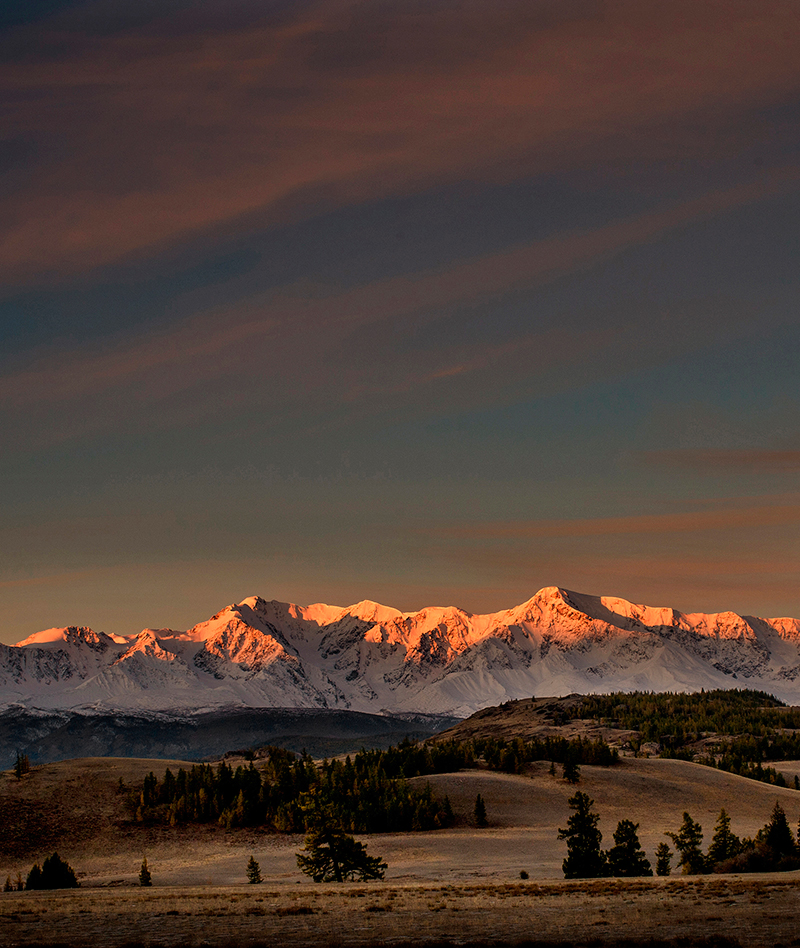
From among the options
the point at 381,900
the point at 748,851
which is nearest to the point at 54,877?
the point at 381,900

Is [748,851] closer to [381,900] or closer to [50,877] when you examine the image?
[381,900]

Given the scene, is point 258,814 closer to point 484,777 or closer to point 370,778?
point 370,778

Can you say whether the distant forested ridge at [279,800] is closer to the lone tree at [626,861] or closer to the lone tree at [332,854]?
the lone tree at [332,854]

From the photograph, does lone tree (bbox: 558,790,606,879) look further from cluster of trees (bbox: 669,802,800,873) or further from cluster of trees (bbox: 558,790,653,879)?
cluster of trees (bbox: 669,802,800,873)

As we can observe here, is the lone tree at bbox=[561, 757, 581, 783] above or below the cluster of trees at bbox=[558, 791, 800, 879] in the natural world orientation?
below

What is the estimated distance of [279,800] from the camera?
153 metres

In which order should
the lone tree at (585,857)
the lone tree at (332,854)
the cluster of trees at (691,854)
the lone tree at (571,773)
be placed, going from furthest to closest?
the lone tree at (571,773)
the lone tree at (332,854)
the lone tree at (585,857)
the cluster of trees at (691,854)

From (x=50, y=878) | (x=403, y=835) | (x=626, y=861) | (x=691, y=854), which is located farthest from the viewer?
(x=403, y=835)

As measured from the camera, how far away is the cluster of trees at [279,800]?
145 metres

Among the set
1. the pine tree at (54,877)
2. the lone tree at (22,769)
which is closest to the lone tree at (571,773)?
the lone tree at (22,769)

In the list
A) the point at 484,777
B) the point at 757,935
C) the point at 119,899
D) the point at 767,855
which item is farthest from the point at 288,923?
the point at 484,777

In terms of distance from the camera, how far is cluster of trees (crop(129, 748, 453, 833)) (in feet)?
475

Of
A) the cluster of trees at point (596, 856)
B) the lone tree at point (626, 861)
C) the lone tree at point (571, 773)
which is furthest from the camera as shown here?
the lone tree at point (571, 773)

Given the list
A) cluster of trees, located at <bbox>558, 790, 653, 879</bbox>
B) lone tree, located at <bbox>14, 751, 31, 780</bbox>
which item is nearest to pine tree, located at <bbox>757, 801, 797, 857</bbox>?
cluster of trees, located at <bbox>558, 790, 653, 879</bbox>
